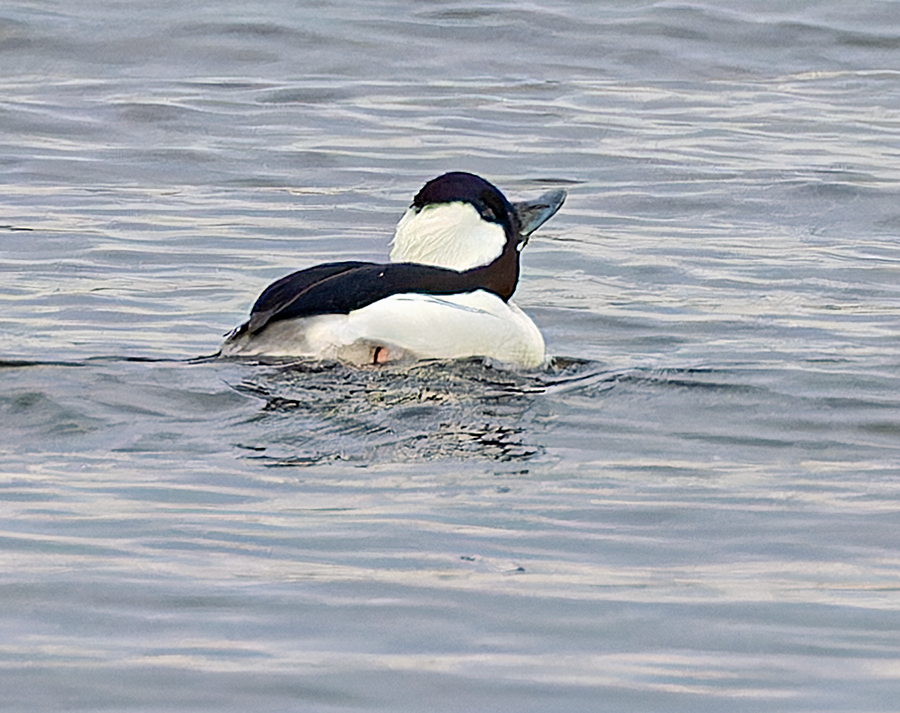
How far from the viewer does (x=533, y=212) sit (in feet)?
26.9

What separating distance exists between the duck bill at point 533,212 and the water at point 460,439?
51cm

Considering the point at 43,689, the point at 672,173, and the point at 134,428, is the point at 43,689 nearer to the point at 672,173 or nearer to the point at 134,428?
the point at 134,428

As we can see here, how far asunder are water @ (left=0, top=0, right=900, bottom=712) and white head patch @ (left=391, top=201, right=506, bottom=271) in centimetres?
58

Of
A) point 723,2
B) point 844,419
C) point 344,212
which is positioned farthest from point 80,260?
point 723,2

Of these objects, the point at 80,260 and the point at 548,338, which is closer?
the point at 548,338

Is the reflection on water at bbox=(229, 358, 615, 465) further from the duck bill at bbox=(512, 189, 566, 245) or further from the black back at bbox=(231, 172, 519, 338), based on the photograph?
the duck bill at bbox=(512, 189, 566, 245)

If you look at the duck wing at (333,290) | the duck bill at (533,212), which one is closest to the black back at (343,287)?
the duck wing at (333,290)

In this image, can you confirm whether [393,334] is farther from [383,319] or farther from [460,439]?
[460,439]

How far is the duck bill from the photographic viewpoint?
811 cm

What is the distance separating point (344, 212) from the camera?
11812 mm

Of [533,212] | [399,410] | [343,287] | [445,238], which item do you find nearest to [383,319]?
[343,287]

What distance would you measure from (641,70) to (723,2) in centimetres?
291

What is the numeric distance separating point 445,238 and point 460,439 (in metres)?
1.79

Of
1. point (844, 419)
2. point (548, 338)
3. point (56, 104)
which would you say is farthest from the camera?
point (56, 104)
